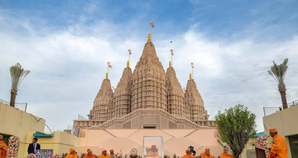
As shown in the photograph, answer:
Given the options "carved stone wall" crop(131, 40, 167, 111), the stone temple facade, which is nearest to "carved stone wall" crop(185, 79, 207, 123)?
the stone temple facade

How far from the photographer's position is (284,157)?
6895 millimetres

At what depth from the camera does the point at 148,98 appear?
46938mm

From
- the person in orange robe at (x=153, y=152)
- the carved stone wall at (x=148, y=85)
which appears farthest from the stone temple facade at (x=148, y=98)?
the person in orange robe at (x=153, y=152)

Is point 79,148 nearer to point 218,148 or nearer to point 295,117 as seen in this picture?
point 218,148

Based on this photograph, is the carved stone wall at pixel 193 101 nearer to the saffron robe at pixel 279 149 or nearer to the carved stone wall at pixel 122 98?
the carved stone wall at pixel 122 98

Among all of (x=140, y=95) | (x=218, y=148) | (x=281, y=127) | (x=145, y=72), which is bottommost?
(x=218, y=148)

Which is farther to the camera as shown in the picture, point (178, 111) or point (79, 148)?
point (178, 111)

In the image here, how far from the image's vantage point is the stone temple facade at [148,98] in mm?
43975

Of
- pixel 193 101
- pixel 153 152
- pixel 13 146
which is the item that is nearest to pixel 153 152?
pixel 153 152

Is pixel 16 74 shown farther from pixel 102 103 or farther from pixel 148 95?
pixel 102 103

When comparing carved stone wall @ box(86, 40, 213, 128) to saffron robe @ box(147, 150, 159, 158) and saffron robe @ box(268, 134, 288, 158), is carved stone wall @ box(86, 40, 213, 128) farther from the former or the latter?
saffron robe @ box(268, 134, 288, 158)

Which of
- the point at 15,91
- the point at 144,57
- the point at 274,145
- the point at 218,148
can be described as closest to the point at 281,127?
the point at 218,148

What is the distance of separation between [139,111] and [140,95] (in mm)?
9358

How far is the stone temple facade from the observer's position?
144 ft
